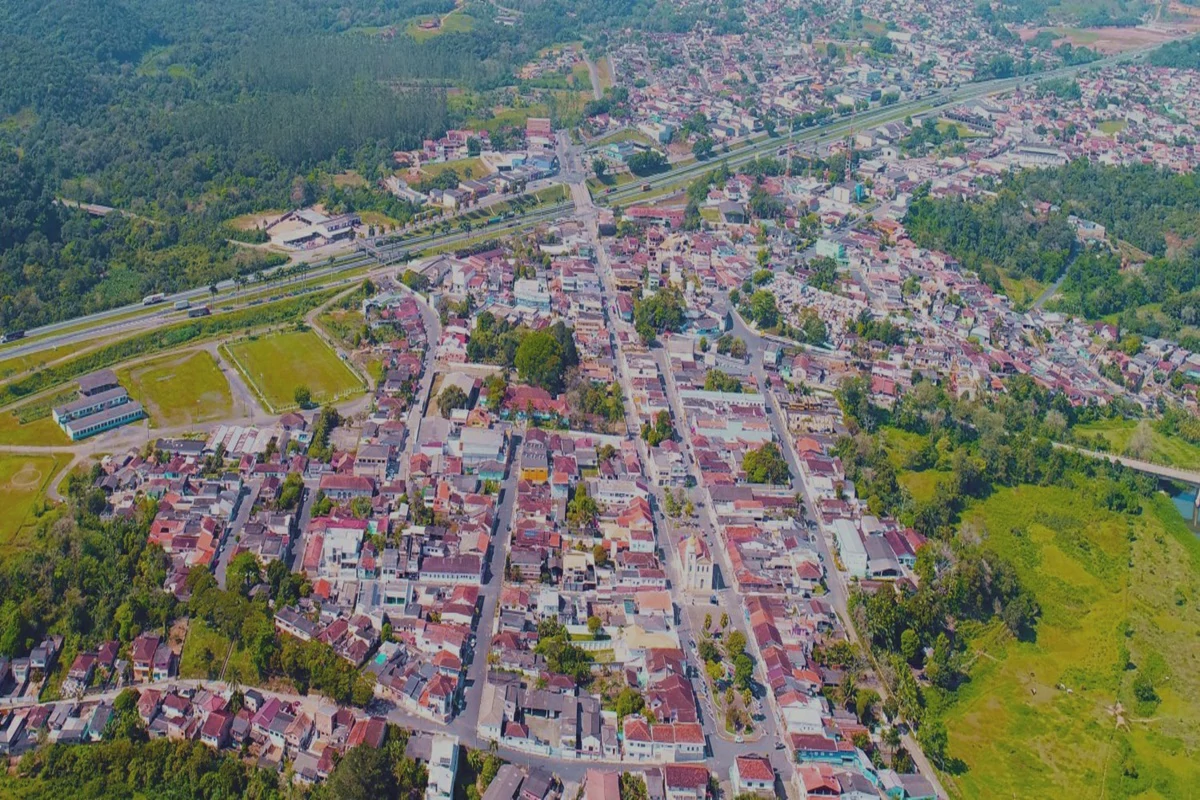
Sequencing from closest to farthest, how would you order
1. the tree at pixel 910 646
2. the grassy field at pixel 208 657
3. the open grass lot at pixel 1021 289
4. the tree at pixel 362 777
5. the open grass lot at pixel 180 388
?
the tree at pixel 362 777 → the grassy field at pixel 208 657 → the tree at pixel 910 646 → the open grass lot at pixel 180 388 → the open grass lot at pixel 1021 289

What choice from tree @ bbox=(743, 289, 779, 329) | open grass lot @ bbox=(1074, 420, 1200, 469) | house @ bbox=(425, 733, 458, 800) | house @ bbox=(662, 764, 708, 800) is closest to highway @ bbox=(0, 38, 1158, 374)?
tree @ bbox=(743, 289, 779, 329)

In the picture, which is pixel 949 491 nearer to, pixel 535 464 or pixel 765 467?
pixel 765 467

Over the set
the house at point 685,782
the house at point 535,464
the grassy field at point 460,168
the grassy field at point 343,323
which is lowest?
the grassy field at point 460,168

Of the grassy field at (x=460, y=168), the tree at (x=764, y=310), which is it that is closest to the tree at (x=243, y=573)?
the tree at (x=764, y=310)

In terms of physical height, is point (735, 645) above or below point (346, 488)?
above

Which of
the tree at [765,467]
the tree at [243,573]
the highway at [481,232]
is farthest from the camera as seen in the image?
the highway at [481,232]

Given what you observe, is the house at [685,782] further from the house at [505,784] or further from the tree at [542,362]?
the tree at [542,362]

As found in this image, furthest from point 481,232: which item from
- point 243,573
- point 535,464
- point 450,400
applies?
point 243,573
